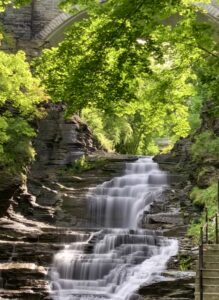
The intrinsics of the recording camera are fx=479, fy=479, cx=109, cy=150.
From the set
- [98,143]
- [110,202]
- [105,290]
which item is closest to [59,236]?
[105,290]

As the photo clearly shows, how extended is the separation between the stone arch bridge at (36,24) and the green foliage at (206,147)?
12.0 m

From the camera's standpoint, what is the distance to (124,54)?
9.21 meters

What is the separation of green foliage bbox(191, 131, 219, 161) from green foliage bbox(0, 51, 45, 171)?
8128 mm

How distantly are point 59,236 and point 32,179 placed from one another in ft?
26.3

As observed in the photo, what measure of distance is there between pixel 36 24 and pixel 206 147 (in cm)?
1513

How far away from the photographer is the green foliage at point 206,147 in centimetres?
2312

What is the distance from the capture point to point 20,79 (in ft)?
61.8

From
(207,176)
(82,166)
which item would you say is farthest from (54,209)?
(207,176)

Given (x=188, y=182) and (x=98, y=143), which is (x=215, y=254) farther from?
(x=98, y=143)

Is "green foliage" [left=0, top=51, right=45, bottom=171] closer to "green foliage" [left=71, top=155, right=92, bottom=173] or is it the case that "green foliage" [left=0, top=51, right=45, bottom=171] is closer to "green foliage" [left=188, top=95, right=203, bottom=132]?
"green foliage" [left=71, top=155, right=92, bottom=173]

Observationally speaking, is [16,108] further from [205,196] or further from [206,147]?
[206,147]

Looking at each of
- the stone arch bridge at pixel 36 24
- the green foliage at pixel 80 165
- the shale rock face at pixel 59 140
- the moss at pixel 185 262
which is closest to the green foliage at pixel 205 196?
the moss at pixel 185 262

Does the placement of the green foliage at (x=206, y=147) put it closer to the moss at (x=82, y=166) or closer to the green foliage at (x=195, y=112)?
the moss at (x=82, y=166)

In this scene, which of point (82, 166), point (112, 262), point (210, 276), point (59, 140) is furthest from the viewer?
point (59, 140)
